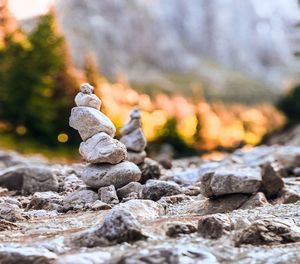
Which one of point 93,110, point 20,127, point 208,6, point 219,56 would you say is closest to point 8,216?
point 93,110

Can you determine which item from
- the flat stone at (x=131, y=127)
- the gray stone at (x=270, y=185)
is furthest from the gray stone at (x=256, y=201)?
the flat stone at (x=131, y=127)

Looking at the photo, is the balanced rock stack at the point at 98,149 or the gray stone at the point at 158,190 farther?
the balanced rock stack at the point at 98,149

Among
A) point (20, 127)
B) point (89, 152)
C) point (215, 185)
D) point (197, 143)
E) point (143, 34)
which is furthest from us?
point (143, 34)

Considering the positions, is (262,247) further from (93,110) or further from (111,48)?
(111,48)

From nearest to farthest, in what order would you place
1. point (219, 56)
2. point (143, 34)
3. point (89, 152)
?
1. point (89, 152)
2. point (143, 34)
3. point (219, 56)

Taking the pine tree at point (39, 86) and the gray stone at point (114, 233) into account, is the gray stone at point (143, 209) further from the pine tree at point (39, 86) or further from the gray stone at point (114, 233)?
the pine tree at point (39, 86)

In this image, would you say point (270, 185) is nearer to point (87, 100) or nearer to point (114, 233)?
point (87, 100)

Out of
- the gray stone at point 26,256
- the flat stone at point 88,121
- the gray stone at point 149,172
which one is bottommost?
the gray stone at point 26,256
